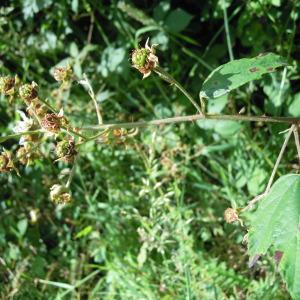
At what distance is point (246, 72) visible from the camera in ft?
4.67

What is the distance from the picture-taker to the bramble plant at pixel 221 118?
1.30 m

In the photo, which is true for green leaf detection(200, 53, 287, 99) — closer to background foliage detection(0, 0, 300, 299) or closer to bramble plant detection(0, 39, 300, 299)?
bramble plant detection(0, 39, 300, 299)

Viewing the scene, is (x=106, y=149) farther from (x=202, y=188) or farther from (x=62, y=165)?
(x=202, y=188)

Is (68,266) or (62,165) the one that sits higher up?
(62,165)

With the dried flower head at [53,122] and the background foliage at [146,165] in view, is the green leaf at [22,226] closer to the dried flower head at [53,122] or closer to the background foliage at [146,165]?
the background foliage at [146,165]

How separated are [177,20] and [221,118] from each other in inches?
45.5

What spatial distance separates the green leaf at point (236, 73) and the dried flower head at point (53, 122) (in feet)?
1.11

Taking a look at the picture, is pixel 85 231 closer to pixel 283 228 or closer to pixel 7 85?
pixel 7 85

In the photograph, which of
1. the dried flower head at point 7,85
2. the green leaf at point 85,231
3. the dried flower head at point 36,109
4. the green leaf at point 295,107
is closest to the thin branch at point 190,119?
the dried flower head at point 36,109

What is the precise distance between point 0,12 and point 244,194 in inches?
53.0

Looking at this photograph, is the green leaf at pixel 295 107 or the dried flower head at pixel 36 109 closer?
the dried flower head at pixel 36 109

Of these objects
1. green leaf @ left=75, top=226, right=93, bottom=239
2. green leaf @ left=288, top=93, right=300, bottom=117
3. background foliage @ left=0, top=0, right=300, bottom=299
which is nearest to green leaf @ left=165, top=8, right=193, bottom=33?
background foliage @ left=0, top=0, right=300, bottom=299

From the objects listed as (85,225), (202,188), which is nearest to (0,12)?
(85,225)

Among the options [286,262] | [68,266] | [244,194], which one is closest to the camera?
[286,262]
